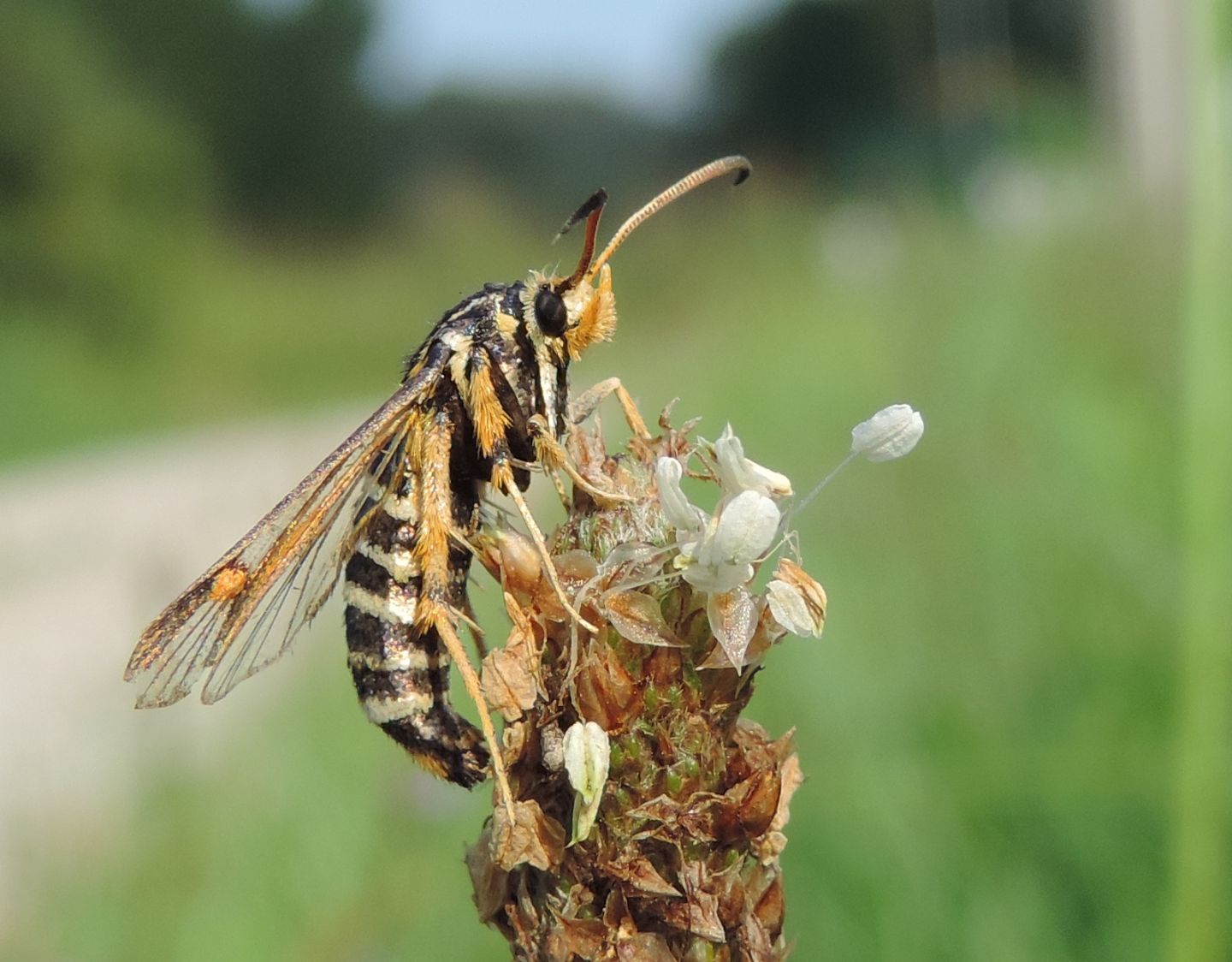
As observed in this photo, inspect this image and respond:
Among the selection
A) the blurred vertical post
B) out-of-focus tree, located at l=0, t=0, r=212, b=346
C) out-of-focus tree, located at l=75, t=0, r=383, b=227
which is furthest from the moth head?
out-of-focus tree, located at l=75, t=0, r=383, b=227

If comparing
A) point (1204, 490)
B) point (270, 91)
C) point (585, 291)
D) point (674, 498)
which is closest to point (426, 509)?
point (585, 291)

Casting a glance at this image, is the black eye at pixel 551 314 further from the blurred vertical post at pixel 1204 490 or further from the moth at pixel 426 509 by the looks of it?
the blurred vertical post at pixel 1204 490

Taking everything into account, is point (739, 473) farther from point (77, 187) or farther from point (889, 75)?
point (889, 75)

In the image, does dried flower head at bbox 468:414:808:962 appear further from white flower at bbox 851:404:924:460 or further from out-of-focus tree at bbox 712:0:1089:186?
out-of-focus tree at bbox 712:0:1089:186

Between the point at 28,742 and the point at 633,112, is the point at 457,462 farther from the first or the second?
the point at 633,112

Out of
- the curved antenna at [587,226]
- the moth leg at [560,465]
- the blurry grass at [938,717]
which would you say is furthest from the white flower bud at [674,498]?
the blurry grass at [938,717]

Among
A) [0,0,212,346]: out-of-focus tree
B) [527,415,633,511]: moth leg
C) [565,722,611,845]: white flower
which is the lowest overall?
[565,722,611,845]: white flower

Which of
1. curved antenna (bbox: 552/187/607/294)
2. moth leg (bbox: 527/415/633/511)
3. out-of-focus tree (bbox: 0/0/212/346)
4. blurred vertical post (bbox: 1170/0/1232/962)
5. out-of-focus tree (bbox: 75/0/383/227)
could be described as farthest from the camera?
out-of-focus tree (bbox: 75/0/383/227)
